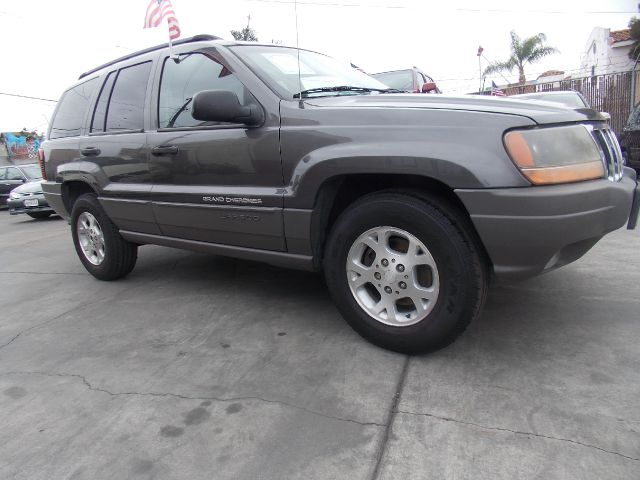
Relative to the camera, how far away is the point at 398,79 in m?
7.57

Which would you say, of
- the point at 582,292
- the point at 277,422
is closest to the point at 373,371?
the point at 277,422

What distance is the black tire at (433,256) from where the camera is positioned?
2.43 m

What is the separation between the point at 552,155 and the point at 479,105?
44 centimetres

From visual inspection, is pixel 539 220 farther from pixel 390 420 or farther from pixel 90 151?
pixel 90 151

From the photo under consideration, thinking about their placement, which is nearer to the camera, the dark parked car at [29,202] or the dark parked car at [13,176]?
the dark parked car at [29,202]

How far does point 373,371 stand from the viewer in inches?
102

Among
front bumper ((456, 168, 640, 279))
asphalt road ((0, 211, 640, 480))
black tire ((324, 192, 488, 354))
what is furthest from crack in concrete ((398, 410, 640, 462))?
front bumper ((456, 168, 640, 279))

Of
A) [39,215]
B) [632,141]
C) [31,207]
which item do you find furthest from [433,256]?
[39,215]

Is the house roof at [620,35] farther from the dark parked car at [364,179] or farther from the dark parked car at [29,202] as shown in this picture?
the dark parked car at [364,179]

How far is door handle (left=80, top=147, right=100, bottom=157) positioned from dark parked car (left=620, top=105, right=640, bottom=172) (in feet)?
25.6

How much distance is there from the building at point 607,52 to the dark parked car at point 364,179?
16.5 metres

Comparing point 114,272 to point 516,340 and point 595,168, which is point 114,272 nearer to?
point 516,340

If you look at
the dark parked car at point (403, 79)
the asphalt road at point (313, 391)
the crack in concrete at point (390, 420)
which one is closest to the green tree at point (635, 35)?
the dark parked car at point (403, 79)

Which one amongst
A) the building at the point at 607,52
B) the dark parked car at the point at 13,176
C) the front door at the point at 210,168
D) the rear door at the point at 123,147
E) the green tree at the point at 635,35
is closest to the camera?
the front door at the point at 210,168
